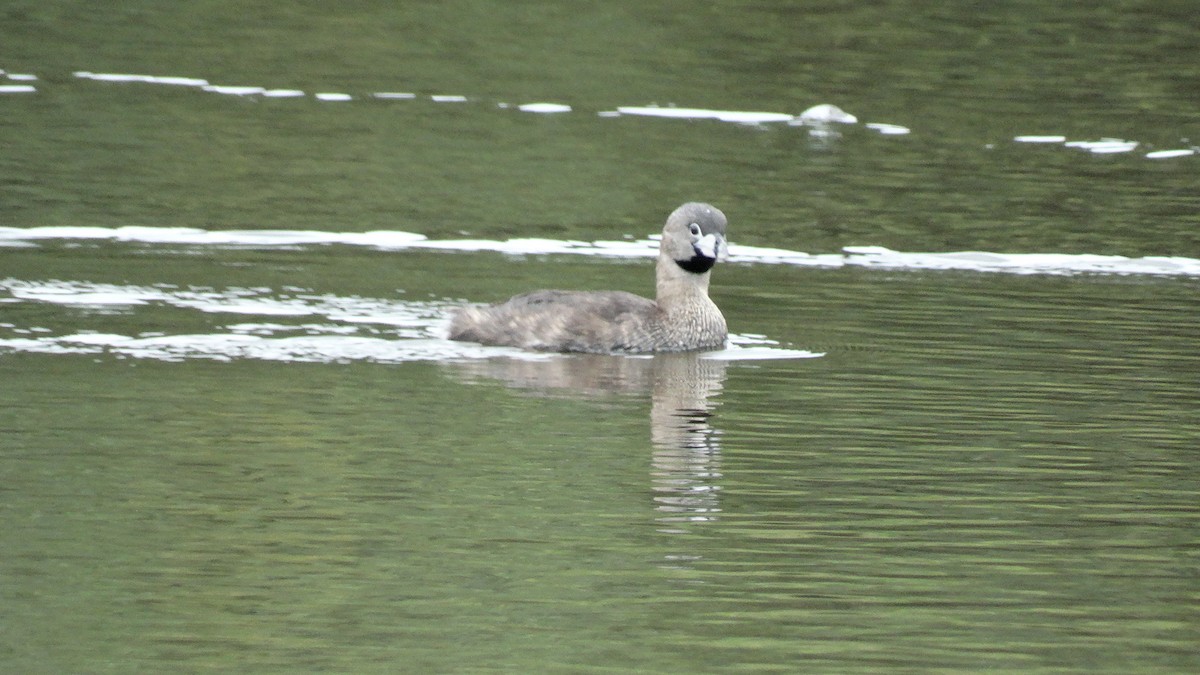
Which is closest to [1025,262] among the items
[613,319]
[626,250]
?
[626,250]

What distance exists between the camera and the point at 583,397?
47.5 ft

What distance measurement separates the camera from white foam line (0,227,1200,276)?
2056 cm

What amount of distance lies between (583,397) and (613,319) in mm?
2050

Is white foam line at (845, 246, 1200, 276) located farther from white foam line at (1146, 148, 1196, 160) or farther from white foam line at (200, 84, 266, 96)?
white foam line at (200, 84, 266, 96)

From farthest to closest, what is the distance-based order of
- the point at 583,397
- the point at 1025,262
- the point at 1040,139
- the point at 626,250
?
the point at 1040,139 → the point at 626,250 → the point at 1025,262 → the point at 583,397

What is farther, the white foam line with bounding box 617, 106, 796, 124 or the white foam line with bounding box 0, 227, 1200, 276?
the white foam line with bounding box 617, 106, 796, 124

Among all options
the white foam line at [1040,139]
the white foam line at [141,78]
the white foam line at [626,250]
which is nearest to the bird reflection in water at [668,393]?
the white foam line at [626,250]

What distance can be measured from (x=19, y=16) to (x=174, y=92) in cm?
591

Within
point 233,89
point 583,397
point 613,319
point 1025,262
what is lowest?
point 583,397

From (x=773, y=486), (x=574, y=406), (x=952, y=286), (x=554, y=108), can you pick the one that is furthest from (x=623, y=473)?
(x=554, y=108)

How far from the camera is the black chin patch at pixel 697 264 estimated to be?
16891mm

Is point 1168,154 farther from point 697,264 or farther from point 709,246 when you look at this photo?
point 709,246

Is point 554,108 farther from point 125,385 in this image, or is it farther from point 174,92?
point 125,385

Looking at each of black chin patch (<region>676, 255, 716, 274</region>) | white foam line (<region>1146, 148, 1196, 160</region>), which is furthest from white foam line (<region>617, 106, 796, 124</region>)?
black chin patch (<region>676, 255, 716, 274</region>)
